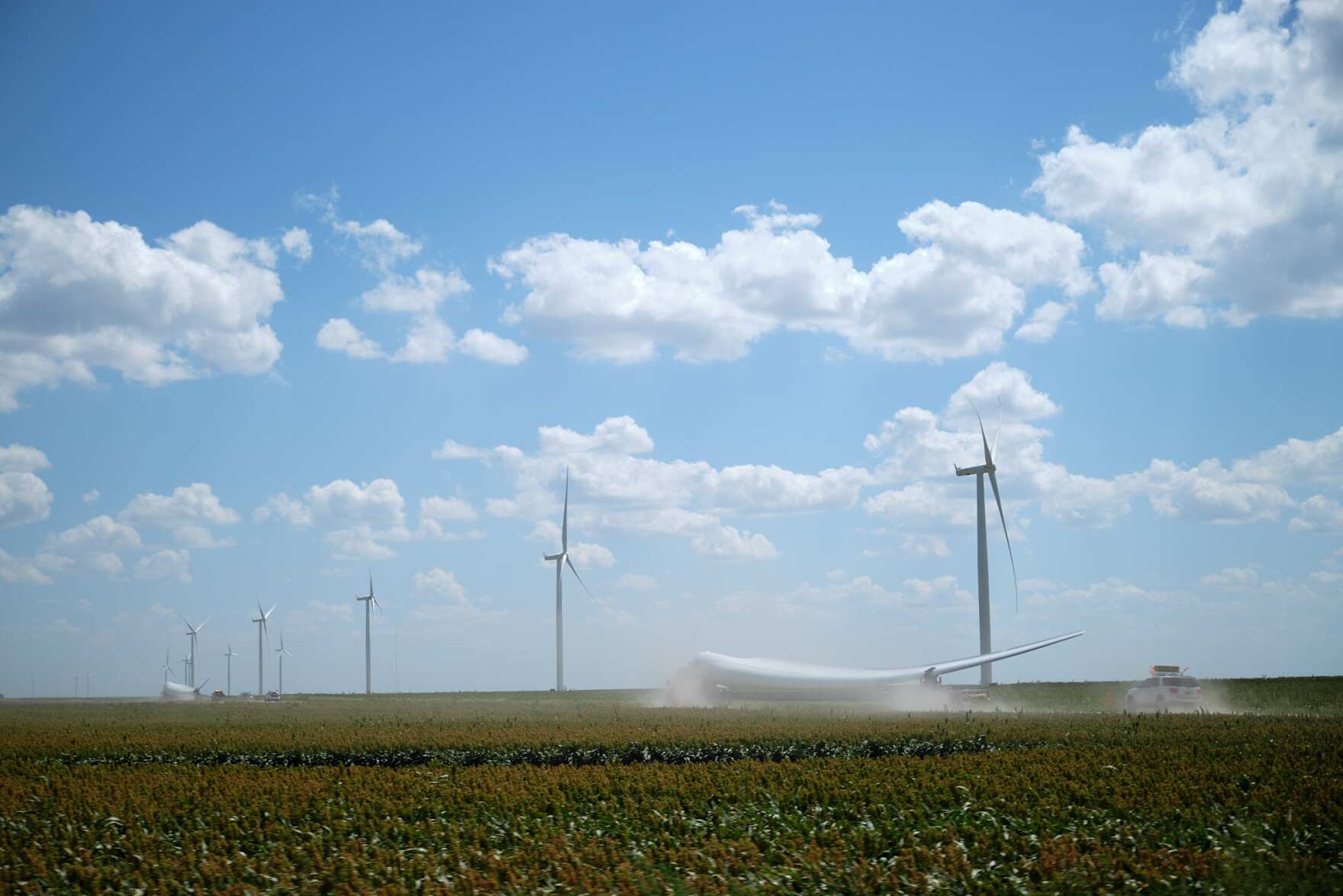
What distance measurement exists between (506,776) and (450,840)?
5963 millimetres

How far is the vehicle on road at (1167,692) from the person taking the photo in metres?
49.9

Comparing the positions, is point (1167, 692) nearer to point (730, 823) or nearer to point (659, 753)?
point (659, 753)

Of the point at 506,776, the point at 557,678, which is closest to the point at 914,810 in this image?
the point at 506,776

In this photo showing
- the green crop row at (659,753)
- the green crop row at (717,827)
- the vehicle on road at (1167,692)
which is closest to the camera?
the green crop row at (717,827)

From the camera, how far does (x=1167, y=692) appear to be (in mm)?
50375

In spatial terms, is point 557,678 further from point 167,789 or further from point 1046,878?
point 1046,878

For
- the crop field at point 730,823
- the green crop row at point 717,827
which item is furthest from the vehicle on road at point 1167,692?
the green crop row at point 717,827

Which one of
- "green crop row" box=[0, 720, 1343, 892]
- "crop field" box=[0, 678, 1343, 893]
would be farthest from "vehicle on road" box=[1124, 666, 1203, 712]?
"green crop row" box=[0, 720, 1343, 892]

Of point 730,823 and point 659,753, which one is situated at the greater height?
point 730,823

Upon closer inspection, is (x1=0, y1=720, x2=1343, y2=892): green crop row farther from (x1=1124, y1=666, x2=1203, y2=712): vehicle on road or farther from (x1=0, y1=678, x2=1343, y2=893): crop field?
(x1=1124, y1=666, x2=1203, y2=712): vehicle on road

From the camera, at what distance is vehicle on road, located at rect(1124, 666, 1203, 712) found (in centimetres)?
4994

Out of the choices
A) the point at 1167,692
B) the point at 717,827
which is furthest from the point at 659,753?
the point at 1167,692

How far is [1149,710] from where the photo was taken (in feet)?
167

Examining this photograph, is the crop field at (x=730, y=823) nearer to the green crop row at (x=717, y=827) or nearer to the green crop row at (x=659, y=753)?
the green crop row at (x=717, y=827)
